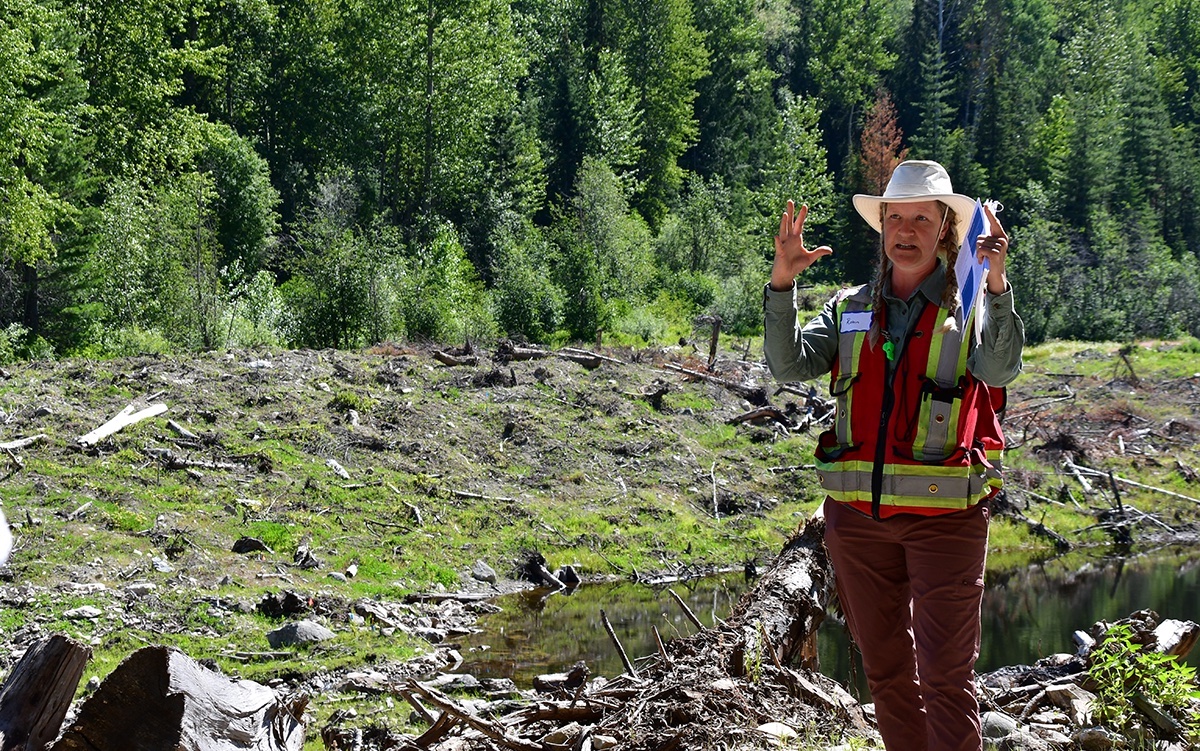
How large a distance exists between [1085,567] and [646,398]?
Result: 7.25 meters

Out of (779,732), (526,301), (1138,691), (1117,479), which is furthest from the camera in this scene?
(526,301)

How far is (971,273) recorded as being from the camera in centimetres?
378

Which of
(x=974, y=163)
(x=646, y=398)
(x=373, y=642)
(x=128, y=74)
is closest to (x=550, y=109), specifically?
(x=128, y=74)

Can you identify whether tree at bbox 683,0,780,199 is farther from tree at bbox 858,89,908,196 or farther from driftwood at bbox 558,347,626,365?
driftwood at bbox 558,347,626,365

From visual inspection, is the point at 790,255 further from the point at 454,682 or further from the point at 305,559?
the point at 305,559

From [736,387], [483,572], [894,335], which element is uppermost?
[894,335]

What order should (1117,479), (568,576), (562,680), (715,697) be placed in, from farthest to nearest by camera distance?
(1117,479), (568,576), (562,680), (715,697)

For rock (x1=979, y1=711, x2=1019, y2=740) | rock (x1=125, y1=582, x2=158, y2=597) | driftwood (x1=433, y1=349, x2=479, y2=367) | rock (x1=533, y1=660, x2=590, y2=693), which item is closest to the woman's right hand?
rock (x1=979, y1=711, x2=1019, y2=740)

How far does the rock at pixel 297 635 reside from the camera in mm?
9762

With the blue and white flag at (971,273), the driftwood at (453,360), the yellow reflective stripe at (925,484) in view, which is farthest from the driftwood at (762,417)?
the blue and white flag at (971,273)

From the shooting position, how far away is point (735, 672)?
20.1 feet

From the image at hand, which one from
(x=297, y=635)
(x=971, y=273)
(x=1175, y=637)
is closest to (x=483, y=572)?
(x=297, y=635)

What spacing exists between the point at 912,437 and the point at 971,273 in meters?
0.56

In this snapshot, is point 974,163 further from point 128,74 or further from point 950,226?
point 950,226
